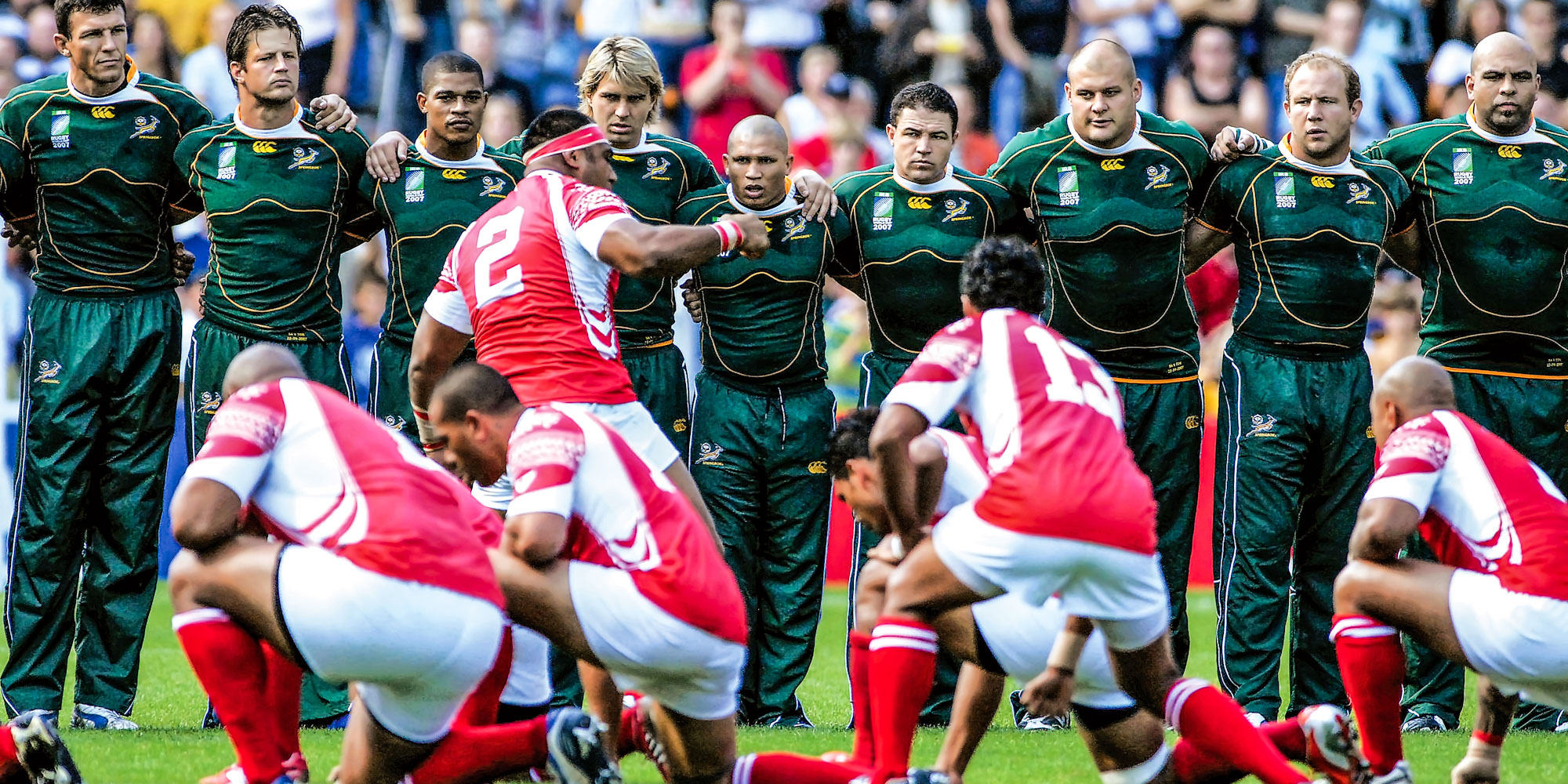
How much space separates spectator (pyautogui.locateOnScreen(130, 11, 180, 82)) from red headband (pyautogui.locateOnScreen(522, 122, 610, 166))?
7.87m

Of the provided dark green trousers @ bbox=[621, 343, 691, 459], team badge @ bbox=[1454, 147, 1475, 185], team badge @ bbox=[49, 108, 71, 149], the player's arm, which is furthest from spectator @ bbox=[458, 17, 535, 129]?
the player's arm

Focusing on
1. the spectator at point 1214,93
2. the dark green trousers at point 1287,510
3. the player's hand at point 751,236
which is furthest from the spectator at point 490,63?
the player's hand at point 751,236

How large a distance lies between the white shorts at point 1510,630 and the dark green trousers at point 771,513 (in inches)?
123

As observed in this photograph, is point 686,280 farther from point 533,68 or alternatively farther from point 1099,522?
point 533,68

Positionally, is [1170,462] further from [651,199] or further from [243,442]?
[243,442]

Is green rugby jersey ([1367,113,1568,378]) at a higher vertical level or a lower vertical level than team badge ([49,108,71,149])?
lower

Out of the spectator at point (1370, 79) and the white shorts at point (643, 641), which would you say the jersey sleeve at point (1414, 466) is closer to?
the white shorts at point (643, 641)

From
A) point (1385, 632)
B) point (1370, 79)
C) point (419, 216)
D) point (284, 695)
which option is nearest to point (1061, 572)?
point (1385, 632)

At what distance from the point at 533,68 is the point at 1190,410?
29.7ft

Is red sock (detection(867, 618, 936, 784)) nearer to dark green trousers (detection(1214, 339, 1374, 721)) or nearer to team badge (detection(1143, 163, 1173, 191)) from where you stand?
dark green trousers (detection(1214, 339, 1374, 721))

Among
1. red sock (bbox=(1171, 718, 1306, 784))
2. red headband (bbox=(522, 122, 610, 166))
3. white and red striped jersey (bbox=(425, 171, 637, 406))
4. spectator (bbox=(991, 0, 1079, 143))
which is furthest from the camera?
spectator (bbox=(991, 0, 1079, 143))

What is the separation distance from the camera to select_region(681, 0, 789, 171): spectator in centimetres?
1623

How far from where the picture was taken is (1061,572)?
6.30 meters

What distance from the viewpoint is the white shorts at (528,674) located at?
7.14m
